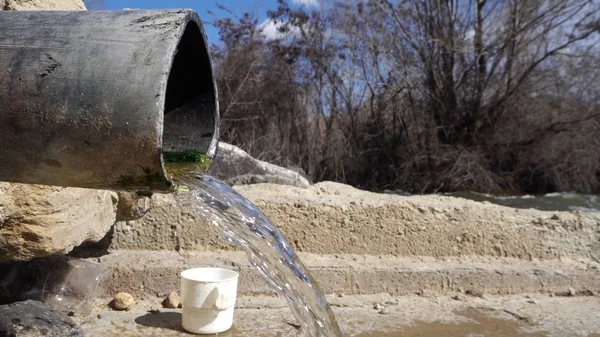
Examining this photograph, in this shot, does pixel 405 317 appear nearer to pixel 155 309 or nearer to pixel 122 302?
pixel 155 309

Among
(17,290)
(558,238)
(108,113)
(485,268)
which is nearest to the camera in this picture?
(108,113)

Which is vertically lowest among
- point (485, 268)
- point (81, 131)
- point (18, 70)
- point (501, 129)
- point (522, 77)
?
point (485, 268)

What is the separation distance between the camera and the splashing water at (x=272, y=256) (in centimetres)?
213

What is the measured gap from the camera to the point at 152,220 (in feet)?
10.6

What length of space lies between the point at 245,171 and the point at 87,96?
4.59 meters

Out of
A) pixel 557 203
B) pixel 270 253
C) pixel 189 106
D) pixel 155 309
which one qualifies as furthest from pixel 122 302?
pixel 557 203

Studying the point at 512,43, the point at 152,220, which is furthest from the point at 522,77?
the point at 152,220

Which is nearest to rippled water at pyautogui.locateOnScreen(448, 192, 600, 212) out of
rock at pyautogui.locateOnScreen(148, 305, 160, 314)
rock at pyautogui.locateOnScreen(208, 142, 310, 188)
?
rock at pyautogui.locateOnScreen(208, 142, 310, 188)

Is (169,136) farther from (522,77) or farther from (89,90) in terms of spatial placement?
(522,77)

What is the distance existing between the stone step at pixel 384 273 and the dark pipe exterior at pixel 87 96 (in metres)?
1.86

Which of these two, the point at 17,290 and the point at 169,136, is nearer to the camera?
the point at 169,136

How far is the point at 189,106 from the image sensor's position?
153 centimetres

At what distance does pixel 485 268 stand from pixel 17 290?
2.55 meters

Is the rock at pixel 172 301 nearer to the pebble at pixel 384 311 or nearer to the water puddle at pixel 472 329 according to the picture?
the water puddle at pixel 472 329
